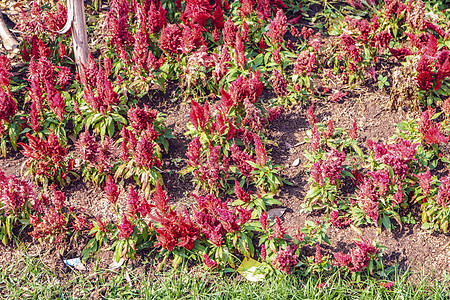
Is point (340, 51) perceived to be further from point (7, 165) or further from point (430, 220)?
point (7, 165)

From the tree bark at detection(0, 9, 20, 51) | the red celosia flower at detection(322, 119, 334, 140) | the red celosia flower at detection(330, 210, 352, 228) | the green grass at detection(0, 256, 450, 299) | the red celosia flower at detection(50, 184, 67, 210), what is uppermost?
the tree bark at detection(0, 9, 20, 51)

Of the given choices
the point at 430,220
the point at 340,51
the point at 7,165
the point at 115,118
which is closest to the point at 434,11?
the point at 340,51

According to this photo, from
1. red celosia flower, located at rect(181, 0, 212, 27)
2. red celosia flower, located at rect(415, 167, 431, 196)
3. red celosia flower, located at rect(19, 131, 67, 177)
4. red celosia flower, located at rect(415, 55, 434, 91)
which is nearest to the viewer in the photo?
red celosia flower, located at rect(415, 167, 431, 196)

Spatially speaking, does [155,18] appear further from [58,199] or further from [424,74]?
[424,74]

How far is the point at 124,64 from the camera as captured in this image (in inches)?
261

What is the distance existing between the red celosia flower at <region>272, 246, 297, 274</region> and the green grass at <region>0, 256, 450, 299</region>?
0.33ft

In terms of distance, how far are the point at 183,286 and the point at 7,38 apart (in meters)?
4.95

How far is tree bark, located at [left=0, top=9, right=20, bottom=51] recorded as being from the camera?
7.25 metres

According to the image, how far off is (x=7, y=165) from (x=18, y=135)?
1.28 ft

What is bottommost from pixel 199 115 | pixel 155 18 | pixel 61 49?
pixel 199 115

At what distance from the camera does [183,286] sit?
15.5 ft

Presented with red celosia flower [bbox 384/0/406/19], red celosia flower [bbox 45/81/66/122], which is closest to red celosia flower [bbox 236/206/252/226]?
red celosia flower [bbox 45/81/66/122]

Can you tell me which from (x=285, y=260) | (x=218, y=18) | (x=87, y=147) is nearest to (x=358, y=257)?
(x=285, y=260)

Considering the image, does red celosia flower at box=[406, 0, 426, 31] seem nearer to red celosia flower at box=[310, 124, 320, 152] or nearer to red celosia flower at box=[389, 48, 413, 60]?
red celosia flower at box=[389, 48, 413, 60]
